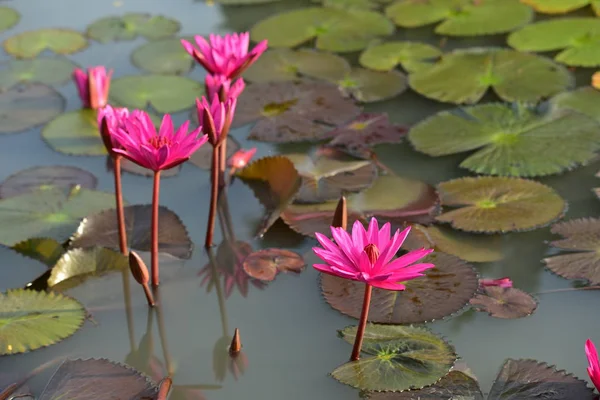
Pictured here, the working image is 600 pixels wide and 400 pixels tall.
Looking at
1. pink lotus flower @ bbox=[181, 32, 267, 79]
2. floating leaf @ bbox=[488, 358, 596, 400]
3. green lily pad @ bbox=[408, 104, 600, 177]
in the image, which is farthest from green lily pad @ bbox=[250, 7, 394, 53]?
floating leaf @ bbox=[488, 358, 596, 400]

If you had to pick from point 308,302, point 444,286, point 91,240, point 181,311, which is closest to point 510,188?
point 444,286

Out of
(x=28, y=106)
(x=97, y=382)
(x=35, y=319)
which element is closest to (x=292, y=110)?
(x=28, y=106)

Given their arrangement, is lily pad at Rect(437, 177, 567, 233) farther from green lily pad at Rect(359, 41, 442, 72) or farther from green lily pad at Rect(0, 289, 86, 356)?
green lily pad at Rect(0, 289, 86, 356)

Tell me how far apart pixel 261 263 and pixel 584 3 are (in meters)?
2.43

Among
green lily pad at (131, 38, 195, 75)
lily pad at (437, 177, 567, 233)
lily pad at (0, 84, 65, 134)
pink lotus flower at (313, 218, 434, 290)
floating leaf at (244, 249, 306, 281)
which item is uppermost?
pink lotus flower at (313, 218, 434, 290)

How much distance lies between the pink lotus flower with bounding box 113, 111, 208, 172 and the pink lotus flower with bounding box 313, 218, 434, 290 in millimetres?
453

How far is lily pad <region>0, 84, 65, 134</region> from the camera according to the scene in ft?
10.4

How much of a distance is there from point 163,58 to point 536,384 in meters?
2.45

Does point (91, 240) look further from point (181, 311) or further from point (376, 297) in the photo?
point (376, 297)

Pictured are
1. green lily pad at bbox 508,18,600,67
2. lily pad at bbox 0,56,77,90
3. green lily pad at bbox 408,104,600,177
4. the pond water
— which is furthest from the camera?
lily pad at bbox 0,56,77,90

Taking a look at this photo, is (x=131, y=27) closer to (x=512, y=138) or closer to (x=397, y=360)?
(x=512, y=138)

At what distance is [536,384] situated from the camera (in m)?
1.82

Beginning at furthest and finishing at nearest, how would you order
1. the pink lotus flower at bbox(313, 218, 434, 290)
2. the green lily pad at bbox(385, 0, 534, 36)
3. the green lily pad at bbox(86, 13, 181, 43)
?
the green lily pad at bbox(86, 13, 181, 43) < the green lily pad at bbox(385, 0, 534, 36) < the pink lotus flower at bbox(313, 218, 434, 290)

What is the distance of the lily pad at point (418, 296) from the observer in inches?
80.8
